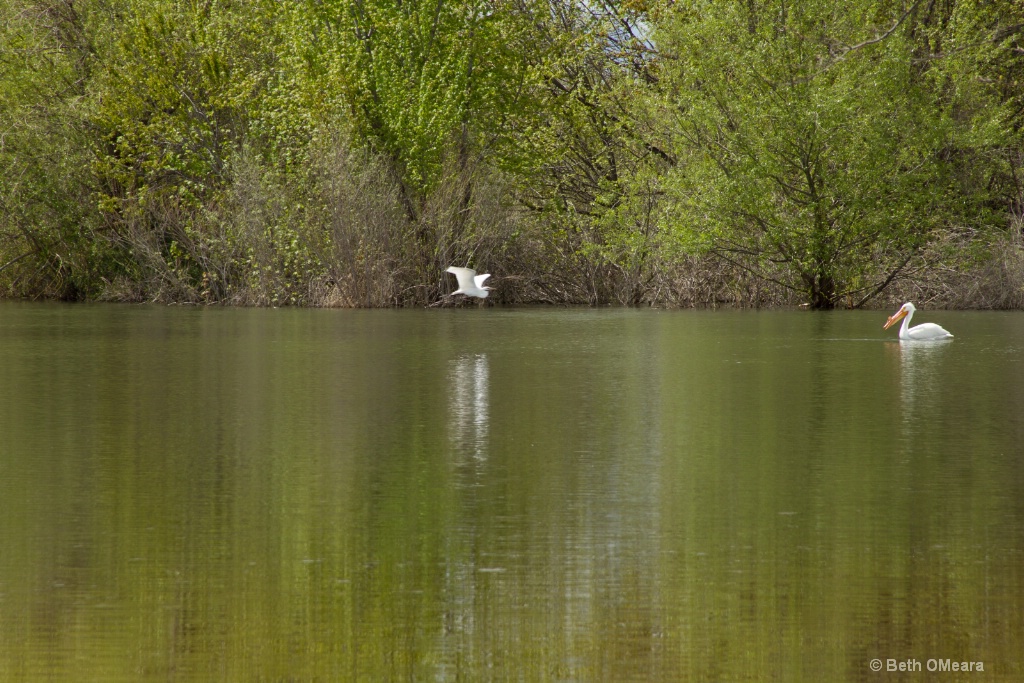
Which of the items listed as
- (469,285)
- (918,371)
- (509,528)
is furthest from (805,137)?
(509,528)

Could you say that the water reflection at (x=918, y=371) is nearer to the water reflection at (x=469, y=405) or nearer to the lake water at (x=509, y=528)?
the lake water at (x=509, y=528)

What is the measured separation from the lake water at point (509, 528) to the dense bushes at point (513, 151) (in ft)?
58.2

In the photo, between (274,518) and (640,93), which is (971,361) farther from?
(640,93)

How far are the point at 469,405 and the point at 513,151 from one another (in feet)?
86.6

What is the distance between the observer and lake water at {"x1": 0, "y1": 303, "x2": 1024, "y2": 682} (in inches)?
167

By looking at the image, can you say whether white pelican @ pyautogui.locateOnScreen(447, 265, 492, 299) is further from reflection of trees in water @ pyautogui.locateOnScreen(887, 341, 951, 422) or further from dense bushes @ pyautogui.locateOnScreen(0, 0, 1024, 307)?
reflection of trees in water @ pyautogui.locateOnScreen(887, 341, 951, 422)

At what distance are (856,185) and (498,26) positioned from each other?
34.2 feet

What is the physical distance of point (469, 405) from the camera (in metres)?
11.3

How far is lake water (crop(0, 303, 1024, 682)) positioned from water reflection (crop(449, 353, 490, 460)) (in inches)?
2.6

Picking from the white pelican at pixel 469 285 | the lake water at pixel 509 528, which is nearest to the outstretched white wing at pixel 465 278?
the white pelican at pixel 469 285

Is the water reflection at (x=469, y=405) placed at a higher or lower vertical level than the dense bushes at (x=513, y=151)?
lower

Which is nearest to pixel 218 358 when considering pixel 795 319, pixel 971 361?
pixel 971 361

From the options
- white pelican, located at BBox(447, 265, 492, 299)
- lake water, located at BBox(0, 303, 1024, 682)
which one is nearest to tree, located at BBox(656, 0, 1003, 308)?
white pelican, located at BBox(447, 265, 492, 299)

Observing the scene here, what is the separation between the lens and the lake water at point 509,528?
4.25 meters
